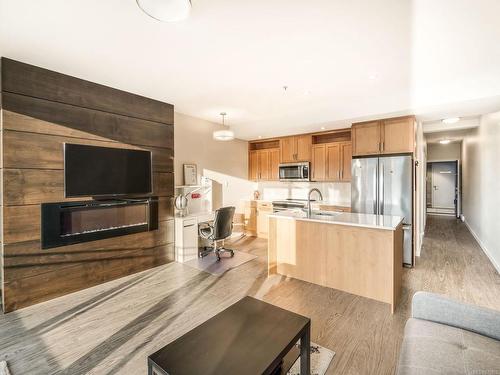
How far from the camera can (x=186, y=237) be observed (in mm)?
4359

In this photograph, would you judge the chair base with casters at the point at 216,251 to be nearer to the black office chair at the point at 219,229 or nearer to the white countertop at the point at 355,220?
the black office chair at the point at 219,229

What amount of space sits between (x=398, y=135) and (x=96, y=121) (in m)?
4.68

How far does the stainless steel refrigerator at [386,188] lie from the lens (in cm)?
405

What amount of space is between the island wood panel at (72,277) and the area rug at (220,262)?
0.66 metres

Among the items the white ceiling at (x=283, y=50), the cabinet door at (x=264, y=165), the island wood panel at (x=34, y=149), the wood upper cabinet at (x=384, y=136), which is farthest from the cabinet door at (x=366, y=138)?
the island wood panel at (x=34, y=149)

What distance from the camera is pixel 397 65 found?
9.32ft

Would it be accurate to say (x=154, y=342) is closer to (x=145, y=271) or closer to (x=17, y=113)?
(x=145, y=271)

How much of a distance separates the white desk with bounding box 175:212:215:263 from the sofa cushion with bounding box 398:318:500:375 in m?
3.49

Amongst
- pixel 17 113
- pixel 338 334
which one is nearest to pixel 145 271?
pixel 17 113

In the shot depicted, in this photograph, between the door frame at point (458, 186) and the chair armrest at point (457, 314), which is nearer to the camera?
the chair armrest at point (457, 314)

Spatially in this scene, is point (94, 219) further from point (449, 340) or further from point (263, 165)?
point (263, 165)

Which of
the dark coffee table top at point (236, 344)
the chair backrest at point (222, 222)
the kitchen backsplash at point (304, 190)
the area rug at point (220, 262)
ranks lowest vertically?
the area rug at point (220, 262)

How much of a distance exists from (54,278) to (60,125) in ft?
6.11

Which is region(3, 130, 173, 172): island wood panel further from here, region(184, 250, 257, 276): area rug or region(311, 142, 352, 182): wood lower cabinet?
region(311, 142, 352, 182): wood lower cabinet
